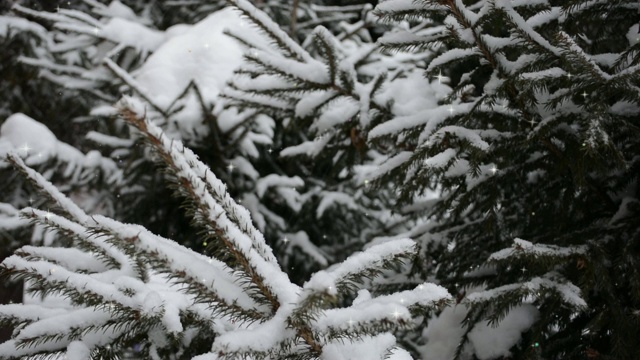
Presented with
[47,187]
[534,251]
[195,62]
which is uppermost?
[534,251]

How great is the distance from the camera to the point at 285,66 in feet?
7.61

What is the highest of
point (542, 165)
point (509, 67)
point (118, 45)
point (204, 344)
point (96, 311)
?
point (509, 67)

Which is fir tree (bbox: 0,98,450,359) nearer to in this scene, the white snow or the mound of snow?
the white snow

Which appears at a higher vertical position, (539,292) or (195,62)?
(539,292)

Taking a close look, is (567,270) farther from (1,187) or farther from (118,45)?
(1,187)

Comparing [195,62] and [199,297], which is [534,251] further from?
[195,62]

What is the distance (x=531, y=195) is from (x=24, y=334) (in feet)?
6.02

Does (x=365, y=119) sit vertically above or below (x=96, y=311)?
above

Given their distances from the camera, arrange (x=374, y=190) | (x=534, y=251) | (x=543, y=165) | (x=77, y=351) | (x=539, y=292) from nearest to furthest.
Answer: (x=77, y=351) → (x=534, y=251) → (x=539, y=292) → (x=543, y=165) → (x=374, y=190)

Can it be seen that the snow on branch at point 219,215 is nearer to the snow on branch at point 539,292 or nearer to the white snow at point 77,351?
the white snow at point 77,351

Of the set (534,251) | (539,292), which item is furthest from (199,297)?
(539,292)

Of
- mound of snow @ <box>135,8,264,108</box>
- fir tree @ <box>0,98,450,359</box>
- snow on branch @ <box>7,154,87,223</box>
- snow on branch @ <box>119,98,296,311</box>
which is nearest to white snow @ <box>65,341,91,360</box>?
fir tree @ <box>0,98,450,359</box>

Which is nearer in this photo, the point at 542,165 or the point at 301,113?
the point at 542,165

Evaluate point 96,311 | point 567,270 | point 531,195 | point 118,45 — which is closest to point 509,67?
point 531,195
